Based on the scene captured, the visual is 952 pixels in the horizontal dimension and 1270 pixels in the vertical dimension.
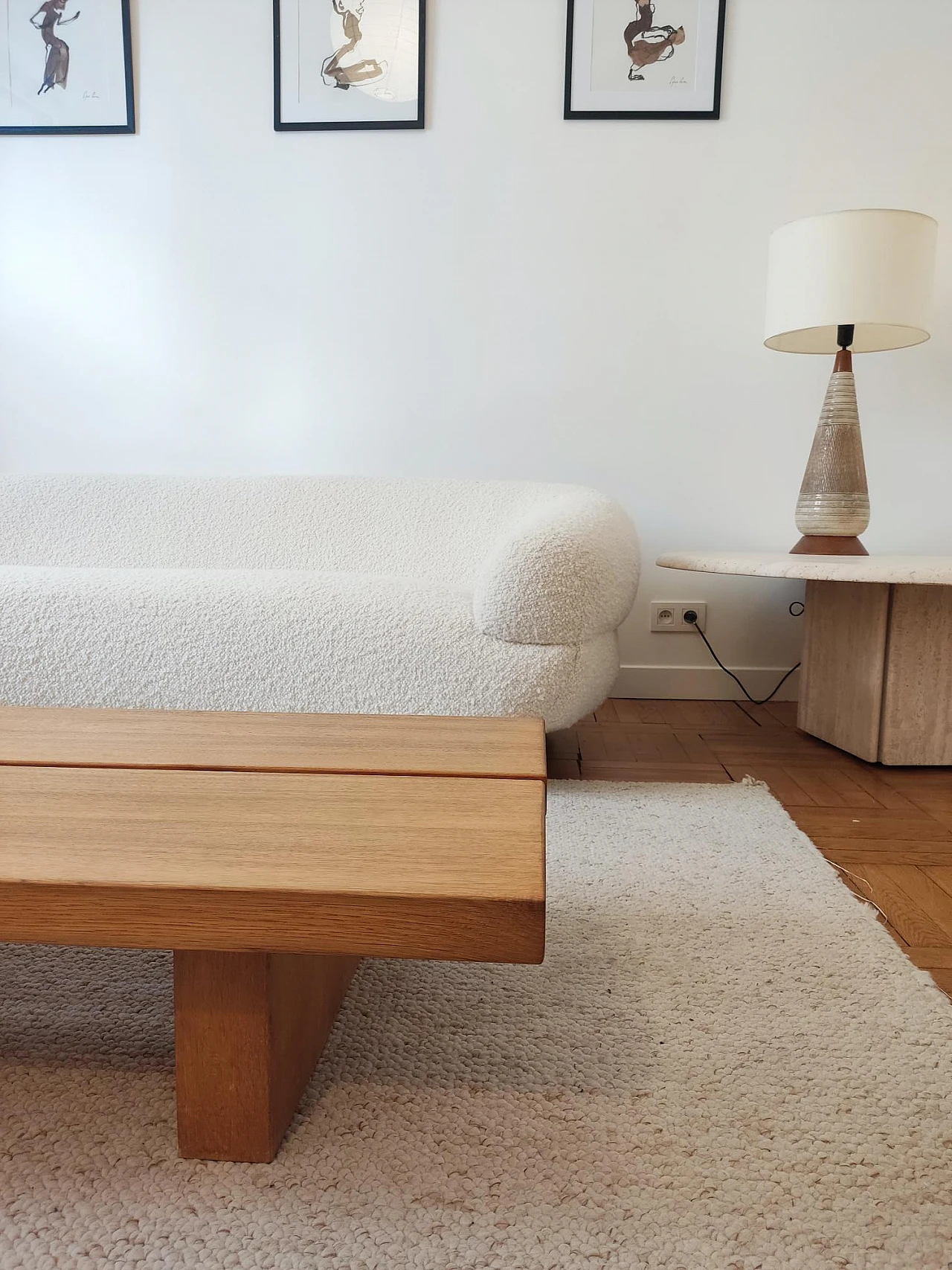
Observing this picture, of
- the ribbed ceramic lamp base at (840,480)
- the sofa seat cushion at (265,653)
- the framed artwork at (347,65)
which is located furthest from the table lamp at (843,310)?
the framed artwork at (347,65)

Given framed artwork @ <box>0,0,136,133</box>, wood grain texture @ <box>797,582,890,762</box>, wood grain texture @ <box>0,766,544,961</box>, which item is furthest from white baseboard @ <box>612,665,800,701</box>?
framed artwork @ <box>0,0,136,133</box>

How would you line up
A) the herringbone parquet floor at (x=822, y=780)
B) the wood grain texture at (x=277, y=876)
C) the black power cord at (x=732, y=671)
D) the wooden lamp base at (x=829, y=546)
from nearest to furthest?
1. the wood grain texture at (x=277, y=876)
2. the herringbone parquet floor at (x=822, y=780)
3. the wooden lamp base at (x=829, y=546)
4. the black power cord at (x=732, y=671)

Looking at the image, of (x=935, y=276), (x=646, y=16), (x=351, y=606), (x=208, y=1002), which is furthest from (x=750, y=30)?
(x=208, y=1002)

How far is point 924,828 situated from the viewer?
4.42ft

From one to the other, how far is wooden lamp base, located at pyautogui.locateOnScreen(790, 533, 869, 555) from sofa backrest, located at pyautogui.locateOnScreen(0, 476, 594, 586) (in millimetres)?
577

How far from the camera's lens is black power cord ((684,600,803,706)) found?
2.25 meters

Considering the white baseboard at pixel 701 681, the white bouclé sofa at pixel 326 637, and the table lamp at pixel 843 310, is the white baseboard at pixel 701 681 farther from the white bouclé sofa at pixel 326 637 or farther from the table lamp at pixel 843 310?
the white bouclé sofa at pixel 326 637

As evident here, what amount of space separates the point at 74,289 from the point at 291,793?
2.17 meters

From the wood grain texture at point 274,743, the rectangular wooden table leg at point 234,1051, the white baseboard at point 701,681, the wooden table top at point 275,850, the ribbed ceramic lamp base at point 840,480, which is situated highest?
the ribbed ceramic lamp base at point 840,480

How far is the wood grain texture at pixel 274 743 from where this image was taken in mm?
690

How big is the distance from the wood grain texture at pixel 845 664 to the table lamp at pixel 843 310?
14 cm

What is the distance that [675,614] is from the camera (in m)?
2.26

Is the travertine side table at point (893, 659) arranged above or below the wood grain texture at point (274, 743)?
below

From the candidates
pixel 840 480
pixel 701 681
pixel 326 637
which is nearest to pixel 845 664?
pixel 840 480
